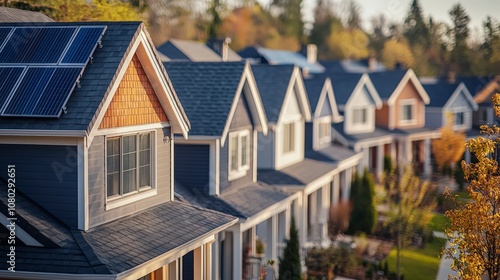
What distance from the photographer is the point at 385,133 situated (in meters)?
41.7

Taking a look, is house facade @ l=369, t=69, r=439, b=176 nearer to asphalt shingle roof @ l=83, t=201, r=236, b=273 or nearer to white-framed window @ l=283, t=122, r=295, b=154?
white-framed window @ l=283, t=122, r=295, b=154

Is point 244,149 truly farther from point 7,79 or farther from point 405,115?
point 405,115

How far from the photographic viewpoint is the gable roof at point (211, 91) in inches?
743

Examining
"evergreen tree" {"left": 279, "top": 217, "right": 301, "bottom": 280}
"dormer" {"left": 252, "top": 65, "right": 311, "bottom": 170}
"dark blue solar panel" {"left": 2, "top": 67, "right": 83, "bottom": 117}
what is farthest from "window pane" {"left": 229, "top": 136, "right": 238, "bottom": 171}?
"dark blue solar panel" {"left": 2, "top": 67, "right": 83, "bottom": 117}

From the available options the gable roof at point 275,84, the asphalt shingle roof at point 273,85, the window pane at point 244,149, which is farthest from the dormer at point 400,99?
the window pane at point 244,149

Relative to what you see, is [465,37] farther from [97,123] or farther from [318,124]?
[97,123]

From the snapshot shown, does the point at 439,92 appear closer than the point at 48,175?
No

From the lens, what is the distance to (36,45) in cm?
1277

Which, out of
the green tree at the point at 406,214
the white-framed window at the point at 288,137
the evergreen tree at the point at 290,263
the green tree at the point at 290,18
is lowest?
the evergreen tree at the point at 290,263

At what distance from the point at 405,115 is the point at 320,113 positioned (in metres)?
15.3

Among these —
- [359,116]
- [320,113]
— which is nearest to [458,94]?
[359,116]

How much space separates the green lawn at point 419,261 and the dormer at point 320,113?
6.41 metres

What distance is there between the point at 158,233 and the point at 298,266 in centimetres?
780

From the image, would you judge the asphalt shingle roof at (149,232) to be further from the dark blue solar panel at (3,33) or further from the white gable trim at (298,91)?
the white gable trim at (298,91)
